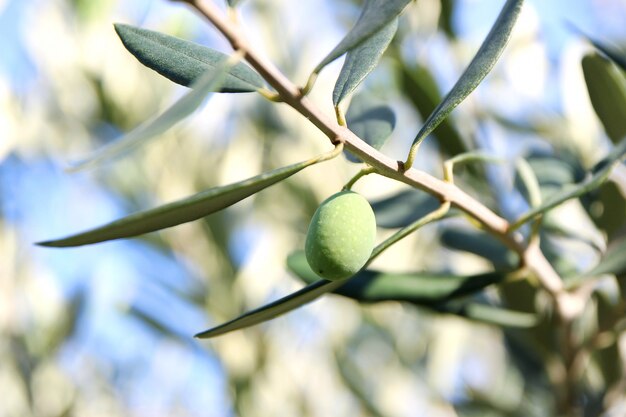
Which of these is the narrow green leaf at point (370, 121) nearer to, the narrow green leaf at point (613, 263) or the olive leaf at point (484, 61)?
the olive leaf at point (484, 61)

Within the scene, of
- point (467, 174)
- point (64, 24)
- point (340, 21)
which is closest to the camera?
point (467, 174)

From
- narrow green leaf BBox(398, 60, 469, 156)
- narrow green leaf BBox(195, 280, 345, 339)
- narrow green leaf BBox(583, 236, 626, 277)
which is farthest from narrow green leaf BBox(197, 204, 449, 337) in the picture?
narrow green leaf BBox(398, 60, 469, 156)

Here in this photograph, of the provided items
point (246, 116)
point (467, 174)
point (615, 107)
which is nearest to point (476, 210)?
point (615, 107)

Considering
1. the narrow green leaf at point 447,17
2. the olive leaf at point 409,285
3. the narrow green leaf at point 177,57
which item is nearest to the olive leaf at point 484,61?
the narrow green leaf at point 177,57

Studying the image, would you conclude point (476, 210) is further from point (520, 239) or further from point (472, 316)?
point (472, 316)

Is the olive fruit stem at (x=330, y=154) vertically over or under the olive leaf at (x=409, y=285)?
over

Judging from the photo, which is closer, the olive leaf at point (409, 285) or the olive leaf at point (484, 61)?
the olive leaf at point (484, 61)

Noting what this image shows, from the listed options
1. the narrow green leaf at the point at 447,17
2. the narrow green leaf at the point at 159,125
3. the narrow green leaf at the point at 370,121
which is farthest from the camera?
the narrow green leaf at the point at 447,17
